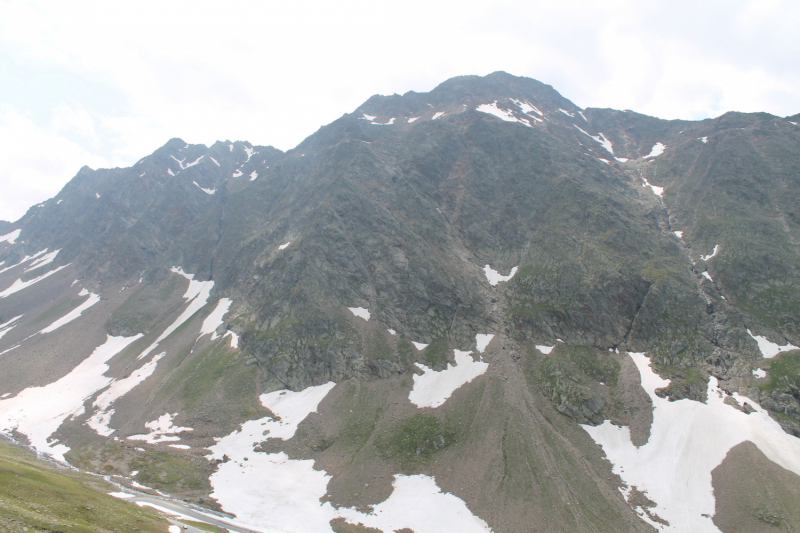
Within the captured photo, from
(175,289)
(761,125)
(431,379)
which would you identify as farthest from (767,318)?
(175,289)

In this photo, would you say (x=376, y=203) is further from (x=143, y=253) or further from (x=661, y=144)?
(x=661, y=144)

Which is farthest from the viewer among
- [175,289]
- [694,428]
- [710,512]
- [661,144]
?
[661,144]

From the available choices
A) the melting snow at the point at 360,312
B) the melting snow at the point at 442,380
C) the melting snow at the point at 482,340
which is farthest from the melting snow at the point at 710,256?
the melting snow at the point at 360,312

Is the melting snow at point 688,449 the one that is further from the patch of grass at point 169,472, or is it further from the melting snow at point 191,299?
the melting snow at point 191,299

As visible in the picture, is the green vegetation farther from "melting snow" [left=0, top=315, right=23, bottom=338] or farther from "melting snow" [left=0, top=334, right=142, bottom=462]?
"melting snow" [left=0, top=315, right=23, bottom=338]

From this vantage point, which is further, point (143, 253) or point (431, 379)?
point (143, 253)

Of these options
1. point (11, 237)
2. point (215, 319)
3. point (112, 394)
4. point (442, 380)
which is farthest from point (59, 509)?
point (11, 237)

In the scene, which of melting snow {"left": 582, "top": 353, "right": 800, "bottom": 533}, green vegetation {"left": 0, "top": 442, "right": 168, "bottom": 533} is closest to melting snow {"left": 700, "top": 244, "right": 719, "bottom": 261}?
melting snow {"left": 582, "top": 353, "right": 800, "bottom": 533}
